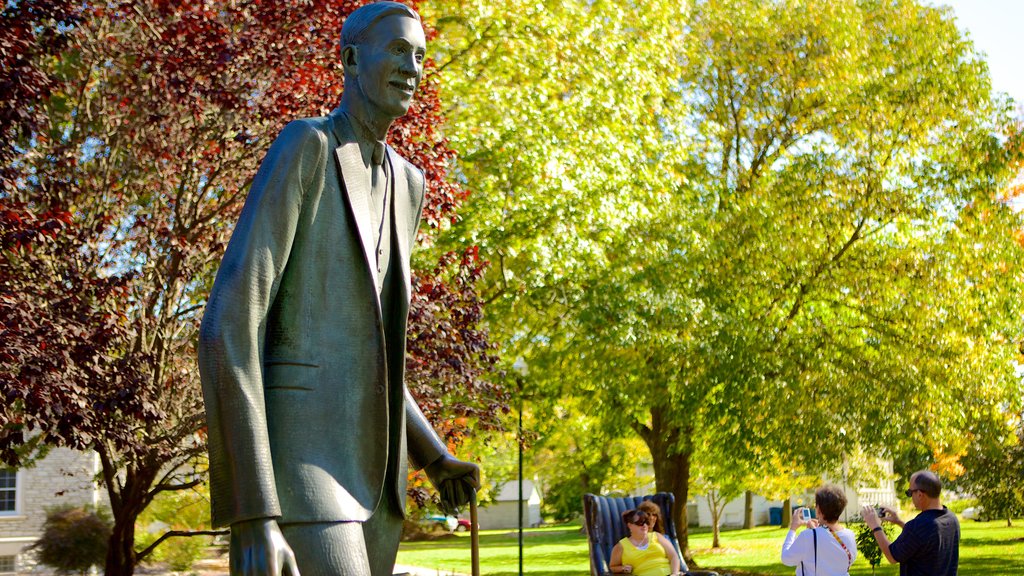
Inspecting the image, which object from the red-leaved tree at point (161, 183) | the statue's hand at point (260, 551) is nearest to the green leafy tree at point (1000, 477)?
the red-leaved tree at point (161, 183)

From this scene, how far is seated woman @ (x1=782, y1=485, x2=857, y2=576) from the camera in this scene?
817 centimetres

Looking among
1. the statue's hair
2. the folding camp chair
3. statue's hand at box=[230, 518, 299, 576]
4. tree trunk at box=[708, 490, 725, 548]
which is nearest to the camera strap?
the statue's hair

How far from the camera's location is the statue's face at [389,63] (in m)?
2.61

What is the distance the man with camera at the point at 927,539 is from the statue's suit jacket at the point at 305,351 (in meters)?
5.65

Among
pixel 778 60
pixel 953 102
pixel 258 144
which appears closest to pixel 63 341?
pixel 258 144

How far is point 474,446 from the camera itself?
20.9 m

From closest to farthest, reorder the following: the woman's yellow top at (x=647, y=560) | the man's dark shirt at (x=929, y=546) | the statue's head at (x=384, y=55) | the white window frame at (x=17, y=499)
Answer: the statue's head at (x=384, y=55), the man's dark shirt at (x=929, y=546), the woman's yellow top at (x=647, y=560), the white window frame at (x=17, y=499)

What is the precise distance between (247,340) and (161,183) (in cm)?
984

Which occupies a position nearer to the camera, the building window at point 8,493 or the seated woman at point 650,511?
the seated woman at point 650,511


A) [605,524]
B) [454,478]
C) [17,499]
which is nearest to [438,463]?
[454,478]

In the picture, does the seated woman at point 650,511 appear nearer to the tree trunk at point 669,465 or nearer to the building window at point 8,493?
the tree trunk at point 669,465

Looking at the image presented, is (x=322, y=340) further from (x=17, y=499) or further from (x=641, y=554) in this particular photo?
(x=17, y=499)

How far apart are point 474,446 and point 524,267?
3.57 meters

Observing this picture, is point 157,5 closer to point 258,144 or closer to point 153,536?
point 258,144
